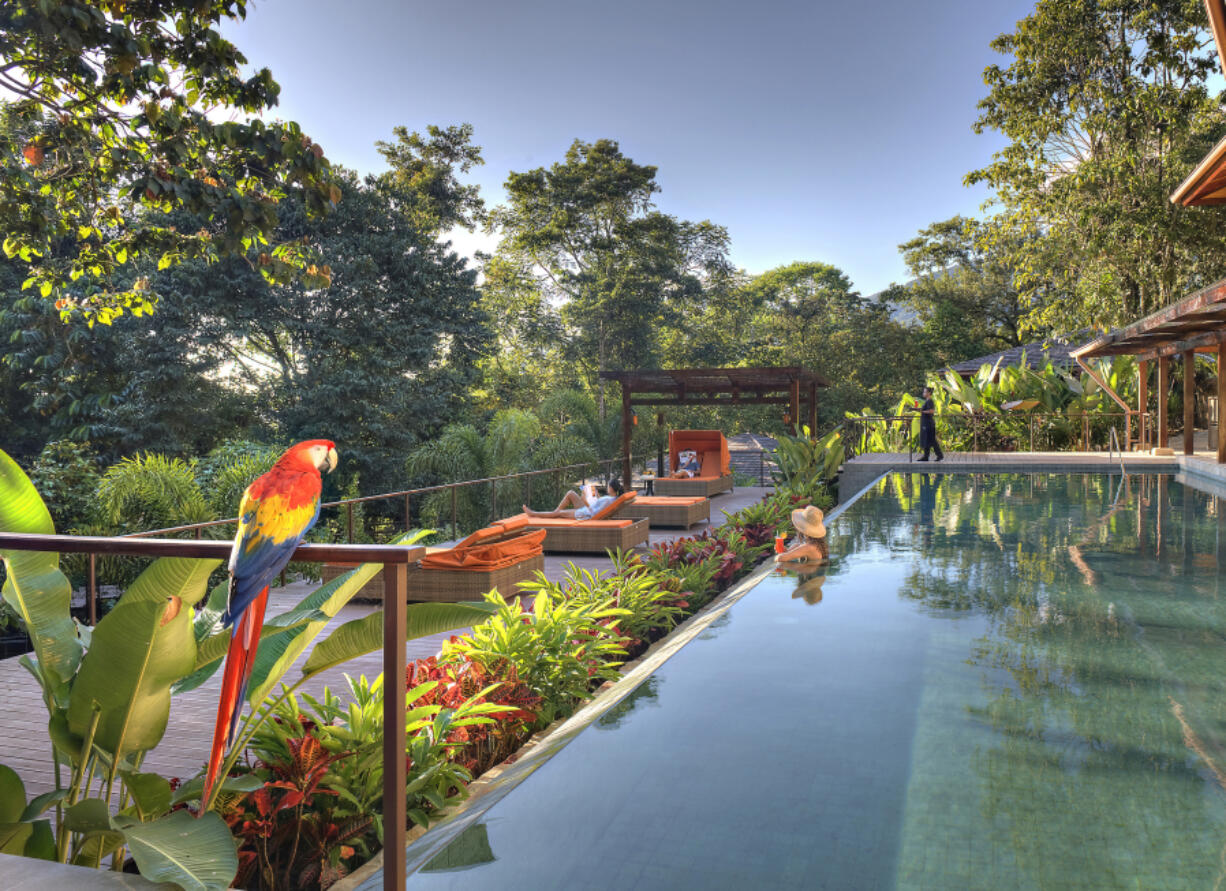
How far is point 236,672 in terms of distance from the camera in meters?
1.55

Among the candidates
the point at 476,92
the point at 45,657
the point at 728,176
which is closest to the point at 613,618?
the point at 45,657

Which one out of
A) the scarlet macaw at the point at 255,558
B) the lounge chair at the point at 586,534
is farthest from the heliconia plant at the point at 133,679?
the lounge chair at the point at 586,534

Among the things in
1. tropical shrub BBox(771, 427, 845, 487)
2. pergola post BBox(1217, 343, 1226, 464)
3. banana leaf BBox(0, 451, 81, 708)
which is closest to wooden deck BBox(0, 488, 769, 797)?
banana leaf BBox(0, 451, 81, 708)

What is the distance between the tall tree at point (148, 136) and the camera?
5.23 m

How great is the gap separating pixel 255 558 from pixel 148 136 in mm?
6267

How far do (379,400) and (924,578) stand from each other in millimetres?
16448

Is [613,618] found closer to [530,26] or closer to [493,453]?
[493,453]

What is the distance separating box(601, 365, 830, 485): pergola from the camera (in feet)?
49.1

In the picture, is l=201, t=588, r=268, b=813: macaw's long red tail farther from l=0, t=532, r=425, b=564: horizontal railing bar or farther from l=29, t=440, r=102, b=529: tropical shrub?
l=29, t=440, r=102, b=529: tropical shrub

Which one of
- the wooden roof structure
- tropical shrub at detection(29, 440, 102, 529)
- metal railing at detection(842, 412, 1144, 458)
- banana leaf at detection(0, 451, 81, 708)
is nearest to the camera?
banana leaf at detection(0, 451, 81, 708)

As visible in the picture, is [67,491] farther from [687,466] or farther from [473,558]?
[687,466]

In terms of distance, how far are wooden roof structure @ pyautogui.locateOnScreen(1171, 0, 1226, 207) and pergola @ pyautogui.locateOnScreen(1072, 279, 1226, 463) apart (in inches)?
39.5

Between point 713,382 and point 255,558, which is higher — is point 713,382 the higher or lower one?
the higher one

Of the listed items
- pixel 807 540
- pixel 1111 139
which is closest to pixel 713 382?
pixel 1111 139
